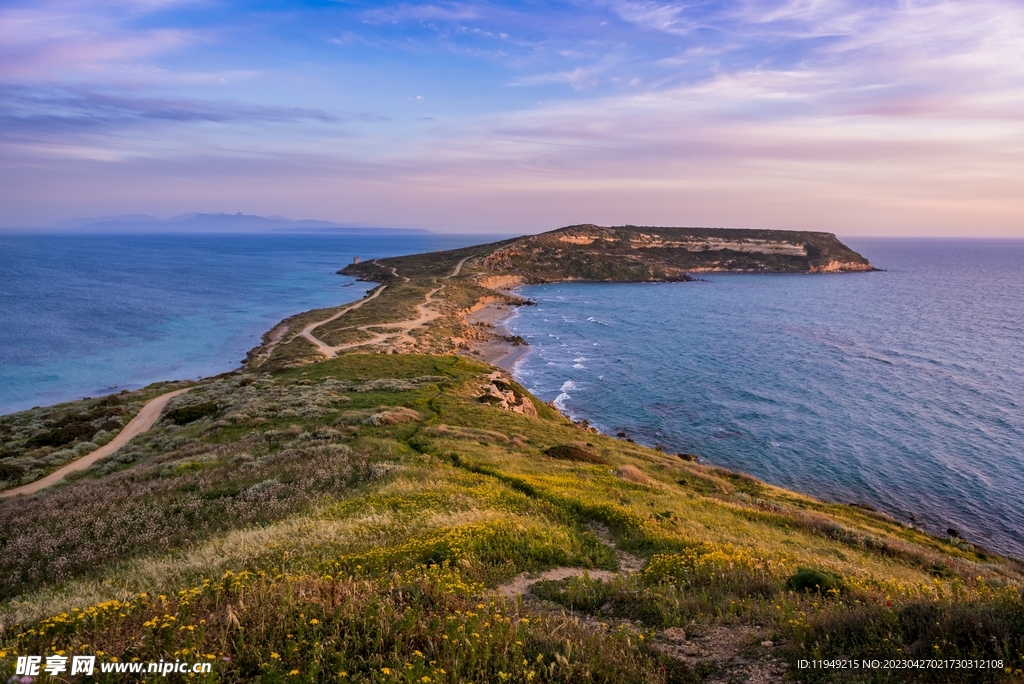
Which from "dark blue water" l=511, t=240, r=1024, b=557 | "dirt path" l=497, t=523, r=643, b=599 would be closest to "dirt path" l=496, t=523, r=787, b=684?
"dirt path" l=497, t=523, r=643, b=599

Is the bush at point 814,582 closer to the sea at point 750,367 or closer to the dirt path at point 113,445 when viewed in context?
the sea at point 750,367

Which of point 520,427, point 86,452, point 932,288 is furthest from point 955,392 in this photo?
point 932,288

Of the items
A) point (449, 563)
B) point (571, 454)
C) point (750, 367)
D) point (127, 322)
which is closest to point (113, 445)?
point (571, 454)

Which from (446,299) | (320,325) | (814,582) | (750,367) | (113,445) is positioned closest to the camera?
(814,582)

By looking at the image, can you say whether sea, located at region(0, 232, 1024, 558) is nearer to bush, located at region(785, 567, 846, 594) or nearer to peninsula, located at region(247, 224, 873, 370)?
peninsula, located at region(247, 224, 873, 370)

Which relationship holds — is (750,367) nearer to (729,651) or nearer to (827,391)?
(827,391)

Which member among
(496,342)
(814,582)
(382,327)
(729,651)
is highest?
(729,651)

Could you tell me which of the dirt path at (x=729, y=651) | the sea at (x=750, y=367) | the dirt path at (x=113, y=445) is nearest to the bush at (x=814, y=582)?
the dirt path at (x=729, y=651)
